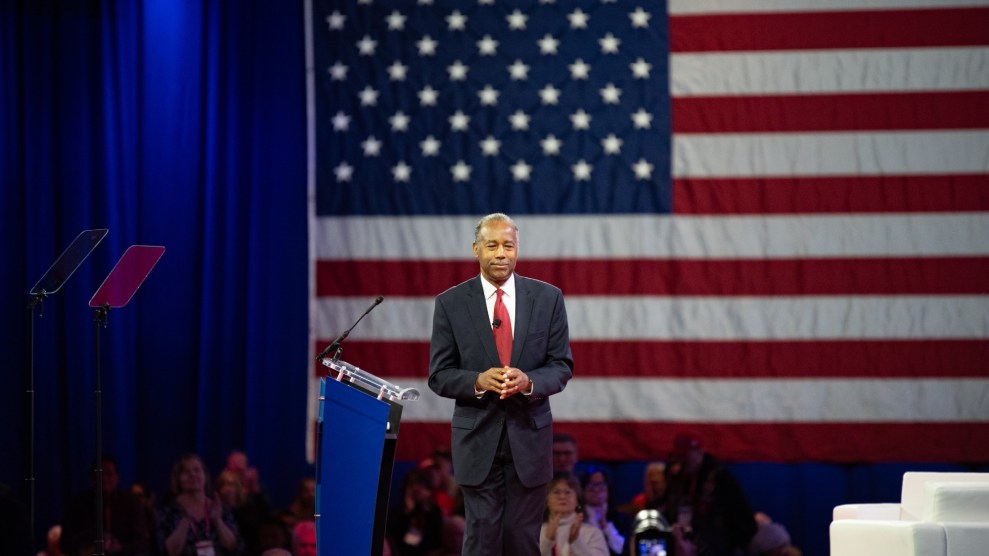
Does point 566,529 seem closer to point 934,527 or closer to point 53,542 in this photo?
point 934,527

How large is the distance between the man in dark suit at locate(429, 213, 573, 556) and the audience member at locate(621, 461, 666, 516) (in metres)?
2.70

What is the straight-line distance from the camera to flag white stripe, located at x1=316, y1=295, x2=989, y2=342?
23.3 ft

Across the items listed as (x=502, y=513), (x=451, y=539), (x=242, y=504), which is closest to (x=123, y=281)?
(x=502, y=513)

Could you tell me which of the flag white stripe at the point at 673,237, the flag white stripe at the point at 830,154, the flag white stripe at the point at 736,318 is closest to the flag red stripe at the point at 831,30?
the flag white stripe at the point at 830,154

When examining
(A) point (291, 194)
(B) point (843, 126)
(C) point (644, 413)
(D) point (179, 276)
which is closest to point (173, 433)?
(D) point (179, 276)

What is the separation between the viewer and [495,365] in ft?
13.5

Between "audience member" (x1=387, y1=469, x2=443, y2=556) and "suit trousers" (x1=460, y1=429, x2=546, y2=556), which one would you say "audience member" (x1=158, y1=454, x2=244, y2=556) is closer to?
"audience member" (x1=387, y1=469, x2=443, y2=556)

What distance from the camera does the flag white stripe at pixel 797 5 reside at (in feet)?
23.7

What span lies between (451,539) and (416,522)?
22 centimetres

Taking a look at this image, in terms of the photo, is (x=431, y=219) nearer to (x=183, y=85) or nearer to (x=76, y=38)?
(x=183, y=85)

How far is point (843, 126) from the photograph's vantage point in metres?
7.22

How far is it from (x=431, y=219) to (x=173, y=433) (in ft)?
6.69

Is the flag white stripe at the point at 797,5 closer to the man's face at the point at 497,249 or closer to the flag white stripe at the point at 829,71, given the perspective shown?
the flag white stripe at the point at 829,71

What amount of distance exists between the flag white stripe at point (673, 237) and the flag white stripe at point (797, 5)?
1250mm
